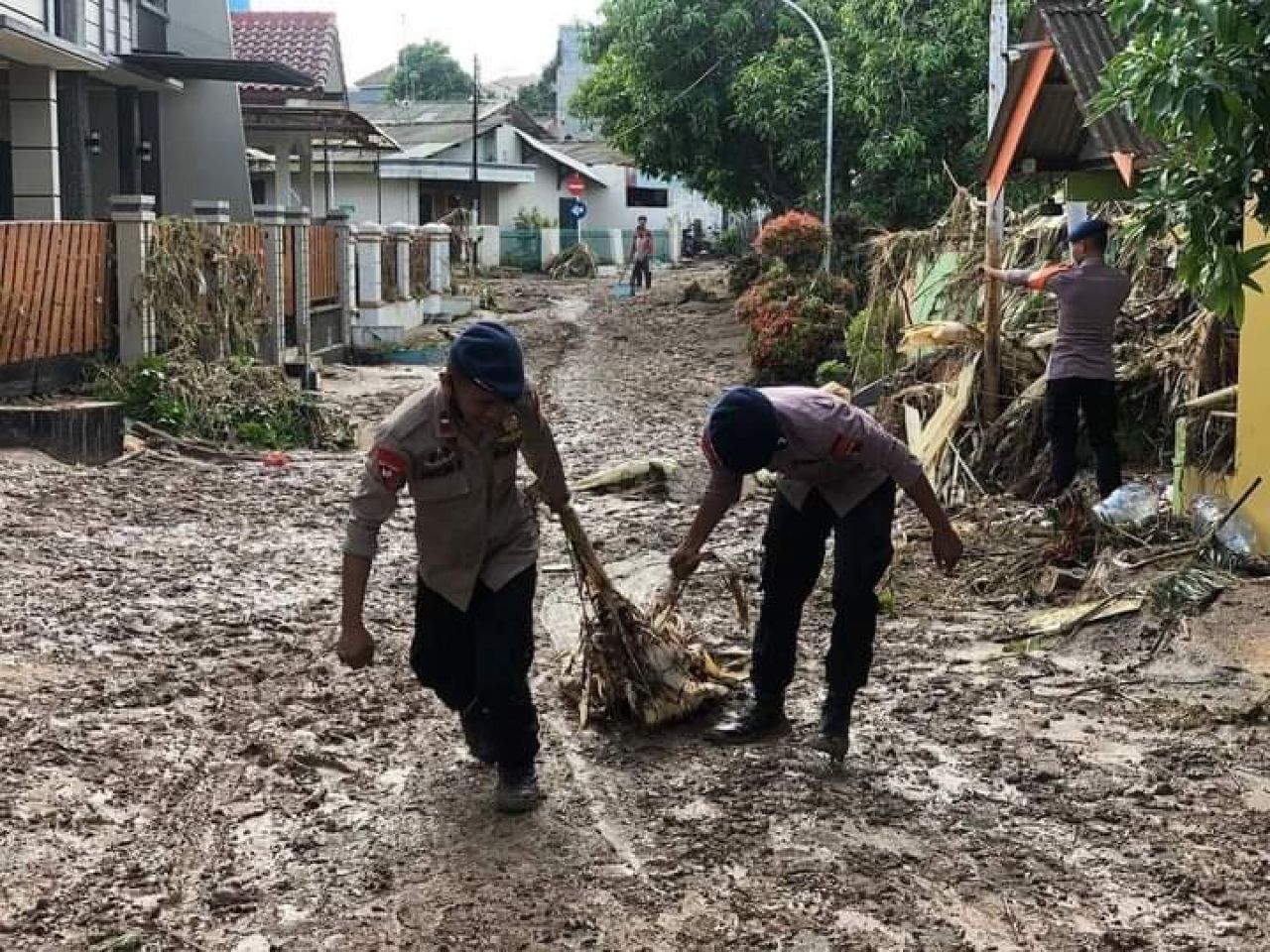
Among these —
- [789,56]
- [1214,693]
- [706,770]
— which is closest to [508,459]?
[706,770]

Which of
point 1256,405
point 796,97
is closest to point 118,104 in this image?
point 796,97

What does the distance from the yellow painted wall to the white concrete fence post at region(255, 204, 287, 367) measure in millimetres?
11414

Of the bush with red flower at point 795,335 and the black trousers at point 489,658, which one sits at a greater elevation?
the bush with red flower at point 795,335

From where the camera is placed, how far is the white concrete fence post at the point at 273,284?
17312 mm

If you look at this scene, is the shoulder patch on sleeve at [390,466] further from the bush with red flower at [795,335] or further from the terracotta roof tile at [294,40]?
the terracotta roof tile at [294,40]

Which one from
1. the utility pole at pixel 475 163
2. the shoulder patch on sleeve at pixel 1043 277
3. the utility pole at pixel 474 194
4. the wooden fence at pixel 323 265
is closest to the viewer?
the shoulder patch on sleeve at pixel 1043 277

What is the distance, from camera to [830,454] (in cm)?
521

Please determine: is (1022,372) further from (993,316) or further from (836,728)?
(836,728)

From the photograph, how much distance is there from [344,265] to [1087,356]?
15051 mm

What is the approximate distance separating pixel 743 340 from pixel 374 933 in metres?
21.3

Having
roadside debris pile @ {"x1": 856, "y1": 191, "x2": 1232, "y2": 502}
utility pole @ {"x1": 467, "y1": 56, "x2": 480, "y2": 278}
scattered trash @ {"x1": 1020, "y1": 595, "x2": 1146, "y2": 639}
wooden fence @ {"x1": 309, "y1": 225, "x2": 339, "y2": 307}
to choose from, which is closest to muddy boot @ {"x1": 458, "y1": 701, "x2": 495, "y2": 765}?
scattered trash @ {"x1": 1020, "y1": 595, "x2": 1146, "y2": 639}

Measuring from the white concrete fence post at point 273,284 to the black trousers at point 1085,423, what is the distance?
393 inches

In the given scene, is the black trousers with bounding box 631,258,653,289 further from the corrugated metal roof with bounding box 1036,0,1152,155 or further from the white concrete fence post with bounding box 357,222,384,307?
the corrugated metal roof with bounding box 1036,0,1152,155

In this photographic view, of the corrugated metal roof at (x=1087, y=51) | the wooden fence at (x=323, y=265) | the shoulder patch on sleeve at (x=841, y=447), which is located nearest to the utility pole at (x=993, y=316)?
the corrugated metal roof at (x=1087, y=51)
